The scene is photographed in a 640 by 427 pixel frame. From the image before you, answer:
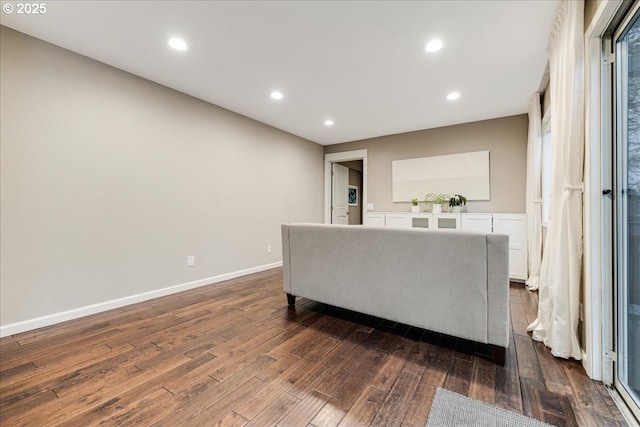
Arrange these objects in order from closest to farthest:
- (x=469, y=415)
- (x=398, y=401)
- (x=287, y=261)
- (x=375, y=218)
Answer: (x=469, y=415)
(x=398, y=401)
(x=287, y=261)
(x=375, y=218)

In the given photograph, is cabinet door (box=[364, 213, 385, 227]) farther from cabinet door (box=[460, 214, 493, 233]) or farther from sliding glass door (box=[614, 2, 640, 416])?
sliding glass door (box=[614, 2, 640, 416])

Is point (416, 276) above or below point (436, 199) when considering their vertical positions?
below

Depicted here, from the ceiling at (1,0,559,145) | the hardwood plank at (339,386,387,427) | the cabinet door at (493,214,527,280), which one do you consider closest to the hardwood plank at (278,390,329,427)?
the hardwood plank at (339,386,387,427)

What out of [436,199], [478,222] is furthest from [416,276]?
[436,199]

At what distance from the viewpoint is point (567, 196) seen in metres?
1.69

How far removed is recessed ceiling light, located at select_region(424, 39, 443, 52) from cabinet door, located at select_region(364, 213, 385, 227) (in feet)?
9.81

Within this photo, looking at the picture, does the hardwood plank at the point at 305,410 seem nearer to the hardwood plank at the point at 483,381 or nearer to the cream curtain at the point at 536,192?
the hardwood plank at the point at 483,381

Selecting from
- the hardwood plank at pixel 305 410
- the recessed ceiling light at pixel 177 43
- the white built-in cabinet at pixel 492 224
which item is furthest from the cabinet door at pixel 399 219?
the recessed ceiling light at pixel 177 43

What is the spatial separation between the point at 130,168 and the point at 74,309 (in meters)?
1.44

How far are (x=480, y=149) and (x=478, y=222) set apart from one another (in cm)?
120

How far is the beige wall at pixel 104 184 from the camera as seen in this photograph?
215cm

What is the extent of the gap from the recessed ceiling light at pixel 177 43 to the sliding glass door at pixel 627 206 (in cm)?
298

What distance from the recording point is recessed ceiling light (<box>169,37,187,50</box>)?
7.41 ft

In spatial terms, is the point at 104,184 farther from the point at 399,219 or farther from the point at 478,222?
the point at 478,222
